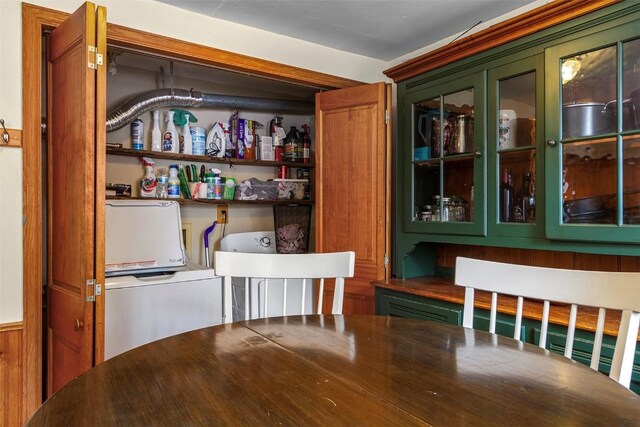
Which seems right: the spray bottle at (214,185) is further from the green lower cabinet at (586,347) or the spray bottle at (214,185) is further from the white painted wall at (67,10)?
the green lower cabinet at (586,347)

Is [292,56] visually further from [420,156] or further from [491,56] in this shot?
[491,56]

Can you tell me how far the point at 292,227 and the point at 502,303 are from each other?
1.81 meters

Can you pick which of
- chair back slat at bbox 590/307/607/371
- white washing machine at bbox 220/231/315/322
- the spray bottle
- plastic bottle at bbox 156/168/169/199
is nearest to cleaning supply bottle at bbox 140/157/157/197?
plastic bottle at bbox 156/168/169/199

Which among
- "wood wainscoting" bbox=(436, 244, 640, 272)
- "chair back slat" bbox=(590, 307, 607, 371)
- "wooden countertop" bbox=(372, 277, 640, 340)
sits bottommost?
"wooden countertop" bbox=(372, 277, 640, 340)

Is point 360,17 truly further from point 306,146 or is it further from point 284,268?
point 284,268

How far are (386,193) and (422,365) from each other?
1651 mm

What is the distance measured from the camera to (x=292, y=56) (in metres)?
2.62

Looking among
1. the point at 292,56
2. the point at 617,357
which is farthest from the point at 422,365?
→ the point at 292,56

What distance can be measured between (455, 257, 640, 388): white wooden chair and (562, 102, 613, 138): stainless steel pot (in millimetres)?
820

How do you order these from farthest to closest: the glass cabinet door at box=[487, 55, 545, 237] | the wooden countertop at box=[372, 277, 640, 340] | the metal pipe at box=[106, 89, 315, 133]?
the metal pipe at box=[106, 89, 315, 133] < the glass cabinet door at box=[487, 55, 545, 237] < the wooden countertop at box=[372, 277, 640, 340]

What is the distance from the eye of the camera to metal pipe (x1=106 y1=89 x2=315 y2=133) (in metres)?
2.71

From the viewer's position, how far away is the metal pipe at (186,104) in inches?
107

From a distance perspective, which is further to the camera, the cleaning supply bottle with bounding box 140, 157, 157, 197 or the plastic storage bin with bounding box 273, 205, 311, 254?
the plastic storage bin with bounding box 273, 205, 311, 254

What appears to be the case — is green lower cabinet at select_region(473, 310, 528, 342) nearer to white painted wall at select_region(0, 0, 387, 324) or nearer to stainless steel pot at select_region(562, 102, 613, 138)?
stainless steel pot at select_region(562, 102, 613, 138)
